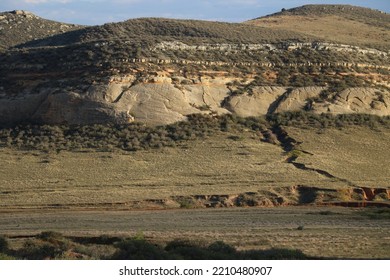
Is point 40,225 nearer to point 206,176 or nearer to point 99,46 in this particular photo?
point 206,176

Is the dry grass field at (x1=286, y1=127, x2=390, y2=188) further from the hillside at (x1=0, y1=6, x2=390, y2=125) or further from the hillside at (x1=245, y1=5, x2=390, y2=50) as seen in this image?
the hillside at (x1=245, y1=5, x2=390, y2=50)

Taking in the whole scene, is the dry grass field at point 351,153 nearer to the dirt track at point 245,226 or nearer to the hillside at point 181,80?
the hillside at point 181,80

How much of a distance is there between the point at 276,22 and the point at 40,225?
4964 cm

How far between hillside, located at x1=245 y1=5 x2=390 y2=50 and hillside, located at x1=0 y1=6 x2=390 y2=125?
15.1m

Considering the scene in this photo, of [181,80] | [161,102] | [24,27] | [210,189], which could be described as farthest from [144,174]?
[24,27]

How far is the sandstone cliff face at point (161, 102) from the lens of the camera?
33.8 m

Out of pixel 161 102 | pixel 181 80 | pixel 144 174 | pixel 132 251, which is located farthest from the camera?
pixel 181 80

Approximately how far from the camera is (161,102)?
3434cm

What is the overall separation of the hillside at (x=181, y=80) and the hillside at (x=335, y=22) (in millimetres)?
15094

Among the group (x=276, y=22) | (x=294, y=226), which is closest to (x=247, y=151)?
(x=294, y=226)

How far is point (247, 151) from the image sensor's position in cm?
3130

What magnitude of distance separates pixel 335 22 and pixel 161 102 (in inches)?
1516

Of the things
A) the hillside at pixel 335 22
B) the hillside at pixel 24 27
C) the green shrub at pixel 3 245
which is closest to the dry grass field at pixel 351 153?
the green shrub at pixel 3 245

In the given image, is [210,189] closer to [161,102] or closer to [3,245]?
[161,102]
